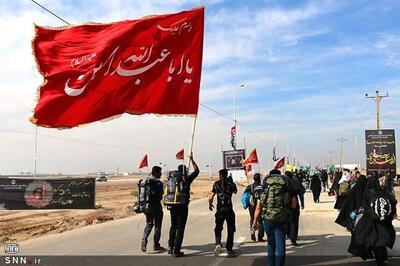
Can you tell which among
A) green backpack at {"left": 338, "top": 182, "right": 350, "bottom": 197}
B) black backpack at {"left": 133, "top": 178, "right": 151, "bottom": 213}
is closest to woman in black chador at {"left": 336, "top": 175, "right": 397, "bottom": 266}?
black backpack at {"left": 133, "top": 178, "right": 151, "bottom": 213}

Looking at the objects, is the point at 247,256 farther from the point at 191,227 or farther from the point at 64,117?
the point at 191,227

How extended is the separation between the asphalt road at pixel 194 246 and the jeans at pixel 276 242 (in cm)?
115

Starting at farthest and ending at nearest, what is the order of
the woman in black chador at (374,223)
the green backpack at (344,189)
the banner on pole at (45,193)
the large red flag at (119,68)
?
the banner on pole at (45,193), the green backpack at (344,189), the woman in black chador at (374,223), the large red flag at (119,68)

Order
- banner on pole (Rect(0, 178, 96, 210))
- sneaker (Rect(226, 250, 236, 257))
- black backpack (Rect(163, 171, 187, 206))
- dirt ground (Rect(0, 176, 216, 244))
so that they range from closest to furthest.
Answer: black backpack (Rect(163, 171, 187, 206)) → sneaker (Rect(226, 250, 236, 257)) → dirt ground (Rect(0, 176, 216, 244)) → banner on pole (Rect(0, 178, 96, 210))

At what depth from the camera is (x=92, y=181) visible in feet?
82.1

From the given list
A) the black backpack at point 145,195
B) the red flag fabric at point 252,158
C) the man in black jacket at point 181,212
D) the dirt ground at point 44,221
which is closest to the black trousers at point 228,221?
the man in black jacket at point 181,212

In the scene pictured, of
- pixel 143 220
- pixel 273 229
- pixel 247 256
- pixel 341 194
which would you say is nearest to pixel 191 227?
pixel 143 220

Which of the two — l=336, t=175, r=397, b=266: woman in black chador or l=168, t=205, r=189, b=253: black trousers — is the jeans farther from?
l=168, t=205, r=189, b=253: black trousers

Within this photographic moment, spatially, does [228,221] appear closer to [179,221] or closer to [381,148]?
[179,221]

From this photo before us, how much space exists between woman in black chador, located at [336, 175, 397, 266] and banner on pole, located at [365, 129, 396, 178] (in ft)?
80.4

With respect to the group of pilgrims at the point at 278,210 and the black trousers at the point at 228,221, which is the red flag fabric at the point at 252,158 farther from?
the black trousers at the point at 228,221

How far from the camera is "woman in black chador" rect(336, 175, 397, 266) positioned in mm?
8320

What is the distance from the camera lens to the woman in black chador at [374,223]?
8.32 metres

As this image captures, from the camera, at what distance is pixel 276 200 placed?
8.18 m
